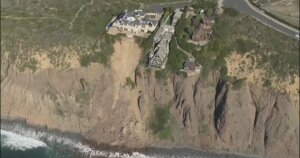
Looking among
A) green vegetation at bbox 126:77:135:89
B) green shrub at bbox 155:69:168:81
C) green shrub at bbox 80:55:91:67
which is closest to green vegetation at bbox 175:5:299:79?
green shrub at bbox 155:69:168:81

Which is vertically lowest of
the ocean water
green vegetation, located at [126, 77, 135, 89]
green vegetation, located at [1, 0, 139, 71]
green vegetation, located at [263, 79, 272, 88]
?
the ocean water

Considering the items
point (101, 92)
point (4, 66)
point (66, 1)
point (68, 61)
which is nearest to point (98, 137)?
point (101, 92)

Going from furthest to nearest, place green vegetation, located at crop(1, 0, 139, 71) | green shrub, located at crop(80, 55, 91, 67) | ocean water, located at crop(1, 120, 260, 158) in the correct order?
1. green vegetation, located at crop(1, 0, 139, 71)
2. green shrub, located at crop(80, 55, 91, 67)
3. ocean water, located at crop(1, 120, 260, 158)

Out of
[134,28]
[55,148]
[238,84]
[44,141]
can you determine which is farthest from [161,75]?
[44,141]

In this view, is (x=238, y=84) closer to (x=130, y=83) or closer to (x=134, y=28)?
(x=130, y=83)

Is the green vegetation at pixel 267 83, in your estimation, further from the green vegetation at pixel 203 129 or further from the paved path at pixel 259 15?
the green vegetation at pixel 203 129

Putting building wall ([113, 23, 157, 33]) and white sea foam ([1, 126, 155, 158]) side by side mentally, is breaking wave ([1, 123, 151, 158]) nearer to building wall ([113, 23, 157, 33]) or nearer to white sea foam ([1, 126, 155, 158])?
white sea foam ([1, 126, 155, 158])

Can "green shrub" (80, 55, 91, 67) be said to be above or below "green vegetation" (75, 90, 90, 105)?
above
